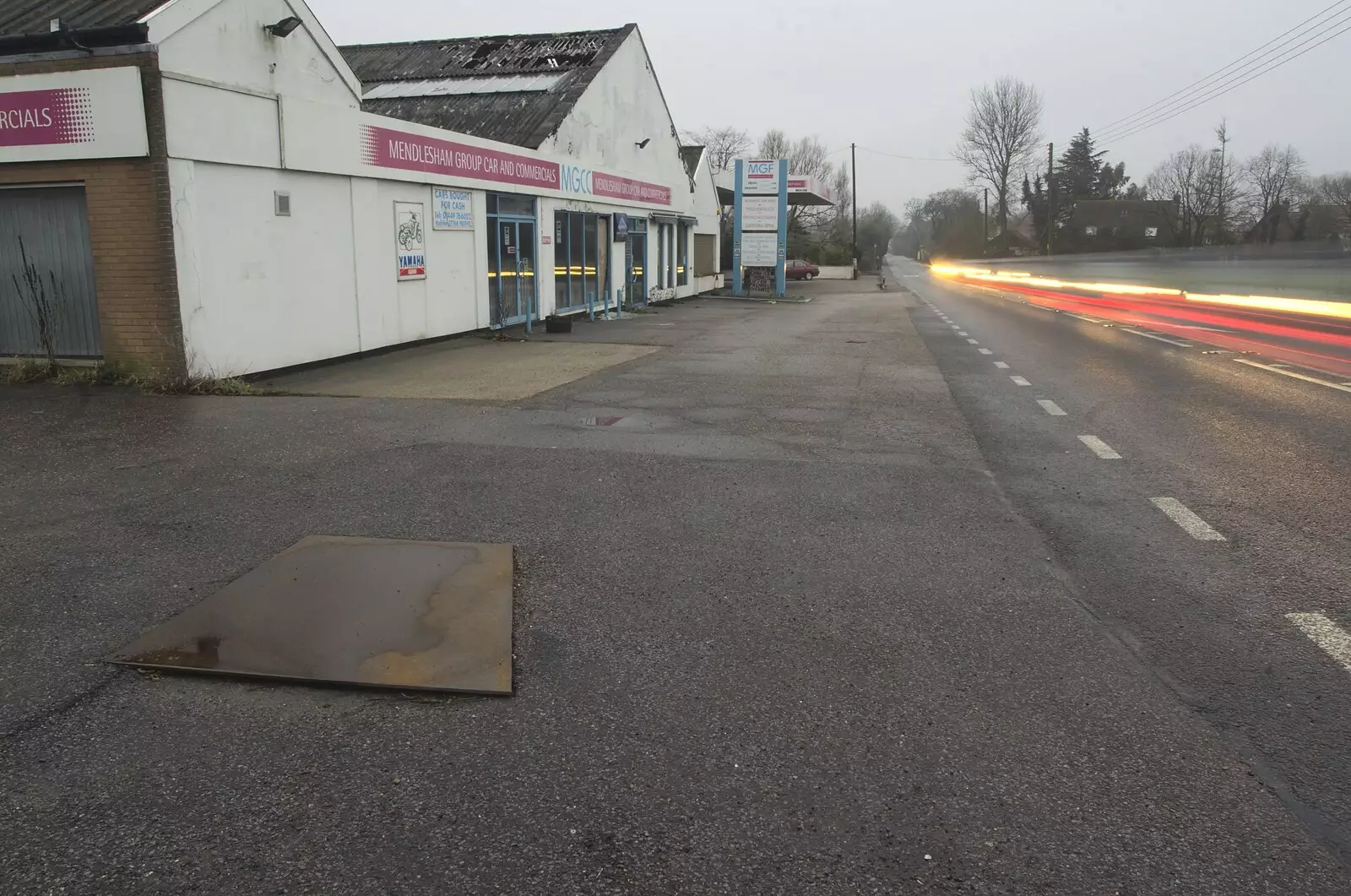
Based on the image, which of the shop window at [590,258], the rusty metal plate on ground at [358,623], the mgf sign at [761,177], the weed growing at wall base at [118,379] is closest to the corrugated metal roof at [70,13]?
the weed growing at wall base at [118,379]

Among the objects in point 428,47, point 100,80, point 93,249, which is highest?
point 428,47

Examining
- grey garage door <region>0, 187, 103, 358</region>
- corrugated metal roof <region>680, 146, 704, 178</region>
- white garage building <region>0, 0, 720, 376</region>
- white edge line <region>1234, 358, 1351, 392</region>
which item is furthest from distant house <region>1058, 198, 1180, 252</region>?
grey garage door <region>0, 187, 103, 358</region>

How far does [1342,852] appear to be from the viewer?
105 inches

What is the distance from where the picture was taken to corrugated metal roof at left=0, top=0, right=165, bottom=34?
1062cm

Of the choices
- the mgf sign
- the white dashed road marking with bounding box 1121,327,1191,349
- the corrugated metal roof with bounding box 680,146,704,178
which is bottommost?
the white dashed road marking with bounding box 1121,327,1191,349

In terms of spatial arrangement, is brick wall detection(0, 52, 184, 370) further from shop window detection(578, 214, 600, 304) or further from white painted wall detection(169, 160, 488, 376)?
shop window detection(578, 214, 600, 304)

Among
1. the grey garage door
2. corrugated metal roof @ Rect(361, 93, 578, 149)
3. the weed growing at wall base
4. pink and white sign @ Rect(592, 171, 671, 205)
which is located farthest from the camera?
pink and white sign @ Rect(592, 171, 671, 205)

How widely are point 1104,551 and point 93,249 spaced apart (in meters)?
11.1

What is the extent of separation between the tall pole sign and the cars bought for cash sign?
22.5 metres

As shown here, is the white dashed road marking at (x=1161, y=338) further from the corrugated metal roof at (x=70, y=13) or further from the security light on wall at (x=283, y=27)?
the corrugated metal roof at (x=70, y=13)

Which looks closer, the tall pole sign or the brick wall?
the brick wall

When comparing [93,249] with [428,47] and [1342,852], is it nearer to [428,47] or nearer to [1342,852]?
[1342,852]

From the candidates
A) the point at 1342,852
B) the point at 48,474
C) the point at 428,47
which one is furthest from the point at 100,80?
the point at 428,47

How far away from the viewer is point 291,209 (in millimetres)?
12508
